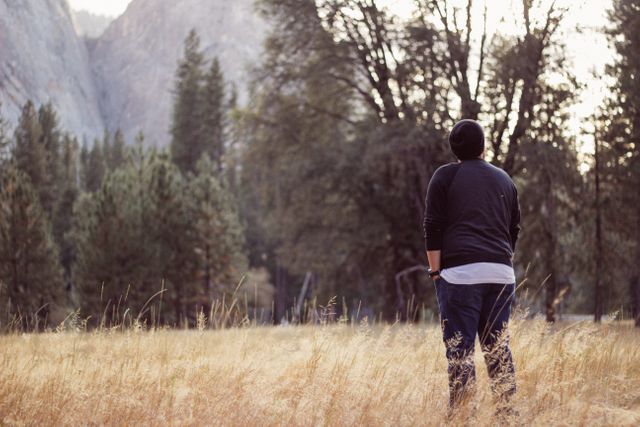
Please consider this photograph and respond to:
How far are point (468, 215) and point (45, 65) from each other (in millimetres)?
104244

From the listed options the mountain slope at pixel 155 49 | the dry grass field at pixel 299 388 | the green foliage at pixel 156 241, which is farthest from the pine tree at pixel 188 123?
the mountain slope at pixel 155 49

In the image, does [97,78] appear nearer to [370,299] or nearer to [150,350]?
[370,299]

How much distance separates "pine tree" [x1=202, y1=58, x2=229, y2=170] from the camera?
59.0 meters

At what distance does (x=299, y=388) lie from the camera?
17.7 ft

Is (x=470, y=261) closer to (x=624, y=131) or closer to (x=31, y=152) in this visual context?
(x=624, y=131)

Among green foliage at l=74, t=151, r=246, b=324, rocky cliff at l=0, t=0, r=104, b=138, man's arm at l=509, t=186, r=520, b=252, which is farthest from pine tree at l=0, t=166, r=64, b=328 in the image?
rocky cliff at l=0, t=0, r=104, b=138

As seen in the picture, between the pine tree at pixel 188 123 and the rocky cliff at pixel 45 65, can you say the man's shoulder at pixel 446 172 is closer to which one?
the pine tree at pixel 188 123

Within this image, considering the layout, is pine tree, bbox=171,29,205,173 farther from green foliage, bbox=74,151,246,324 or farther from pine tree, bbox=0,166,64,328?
pine tree, bbox=0,166,64,328

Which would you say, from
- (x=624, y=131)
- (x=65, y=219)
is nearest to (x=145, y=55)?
(x=65, y=219)

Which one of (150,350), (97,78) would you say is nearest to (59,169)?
(150,350)

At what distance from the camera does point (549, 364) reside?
18.9 feet

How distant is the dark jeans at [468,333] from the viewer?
14.7 feet

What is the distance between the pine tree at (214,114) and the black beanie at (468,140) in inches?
2165

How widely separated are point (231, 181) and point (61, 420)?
6620 centimetres
